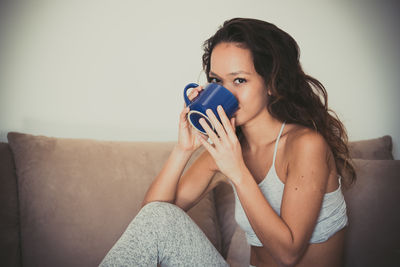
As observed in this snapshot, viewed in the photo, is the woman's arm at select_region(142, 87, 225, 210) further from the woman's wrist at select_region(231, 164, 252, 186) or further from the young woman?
the woman's wrist at select_region(231, 164, 252, 186)

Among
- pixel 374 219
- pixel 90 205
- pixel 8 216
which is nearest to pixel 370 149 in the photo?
pixel 374 219

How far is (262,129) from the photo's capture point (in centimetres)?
119

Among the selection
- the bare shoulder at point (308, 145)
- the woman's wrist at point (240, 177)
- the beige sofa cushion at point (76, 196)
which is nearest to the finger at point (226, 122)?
the woman's wrist at point (240, 177)

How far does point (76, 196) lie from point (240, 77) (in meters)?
0.82

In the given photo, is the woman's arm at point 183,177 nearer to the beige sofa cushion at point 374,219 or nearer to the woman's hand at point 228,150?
the woman's hand at point 228,150

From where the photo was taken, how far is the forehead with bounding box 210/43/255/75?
101 centimetres

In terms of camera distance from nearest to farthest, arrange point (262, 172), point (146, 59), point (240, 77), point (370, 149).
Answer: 1. point (240, 77)
2. point (262, 172)
3. point (370, 149)
4. point (146, 59)

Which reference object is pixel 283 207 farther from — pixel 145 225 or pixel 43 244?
pixel 43 244

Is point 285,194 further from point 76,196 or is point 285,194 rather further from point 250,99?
point 76,196

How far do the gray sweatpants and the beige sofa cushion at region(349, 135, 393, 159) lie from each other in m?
0.91

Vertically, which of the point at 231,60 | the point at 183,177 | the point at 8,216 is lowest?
the point at 8,216

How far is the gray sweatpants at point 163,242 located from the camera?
0.87 m

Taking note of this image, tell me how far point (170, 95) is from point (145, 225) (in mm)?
951

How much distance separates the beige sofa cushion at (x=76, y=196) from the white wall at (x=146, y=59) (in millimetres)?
311
